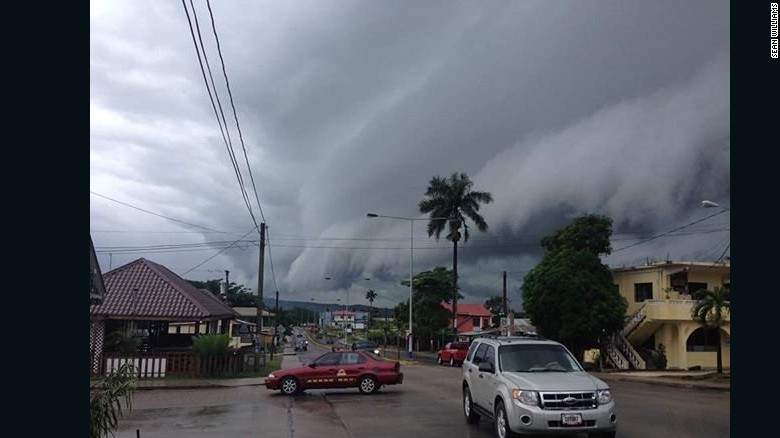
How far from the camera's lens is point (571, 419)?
10180 mm

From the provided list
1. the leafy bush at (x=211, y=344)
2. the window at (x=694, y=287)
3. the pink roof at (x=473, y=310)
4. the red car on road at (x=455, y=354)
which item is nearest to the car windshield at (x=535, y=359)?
the leafy bush at (x=211, y=344)

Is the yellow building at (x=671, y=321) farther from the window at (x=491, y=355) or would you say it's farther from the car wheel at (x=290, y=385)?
the window at (x=491, y=355)

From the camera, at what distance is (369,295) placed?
152 meters

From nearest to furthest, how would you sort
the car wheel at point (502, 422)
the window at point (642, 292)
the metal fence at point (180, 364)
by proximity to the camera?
the car wheel at point (502, 422), the metal fence at point (180, 364), the window at point (642, 292)

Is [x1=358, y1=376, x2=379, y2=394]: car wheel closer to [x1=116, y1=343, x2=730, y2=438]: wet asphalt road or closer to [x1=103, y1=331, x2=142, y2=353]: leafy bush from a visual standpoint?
[x1=116, y1=343, x2=730, y2=438]: wet asphalt road

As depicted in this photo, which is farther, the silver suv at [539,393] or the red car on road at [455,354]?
the red car on road at [455,354]

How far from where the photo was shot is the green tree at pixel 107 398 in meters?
6.18

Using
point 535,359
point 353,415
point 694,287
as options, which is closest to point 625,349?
→ point 694,287

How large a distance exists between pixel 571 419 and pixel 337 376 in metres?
12.2

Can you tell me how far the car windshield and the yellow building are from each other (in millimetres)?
29681

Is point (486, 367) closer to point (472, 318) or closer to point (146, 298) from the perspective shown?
point (146, 298)

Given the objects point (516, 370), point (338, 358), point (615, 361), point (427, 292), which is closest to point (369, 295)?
point (427, 292)

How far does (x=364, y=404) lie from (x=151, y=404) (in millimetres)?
6430

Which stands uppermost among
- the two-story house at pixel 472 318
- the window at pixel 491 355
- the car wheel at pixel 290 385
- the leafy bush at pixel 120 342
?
the window at pixel 491 355
